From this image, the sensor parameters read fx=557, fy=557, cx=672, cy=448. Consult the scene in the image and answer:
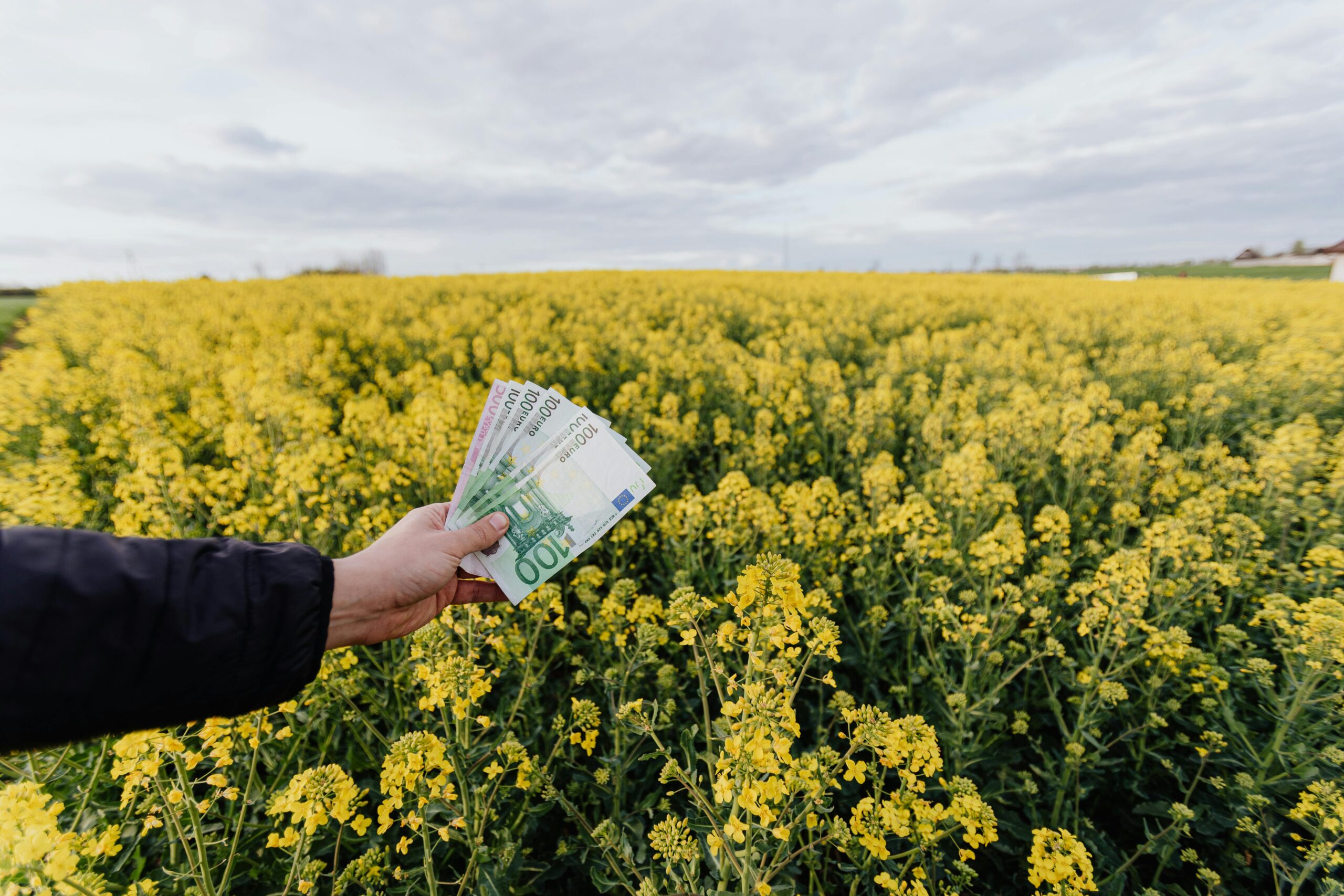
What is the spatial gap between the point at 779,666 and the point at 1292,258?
89879 millimetres

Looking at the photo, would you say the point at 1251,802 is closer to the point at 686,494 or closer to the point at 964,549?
the point at 964,549

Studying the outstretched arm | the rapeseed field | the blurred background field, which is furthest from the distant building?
the blurred background field

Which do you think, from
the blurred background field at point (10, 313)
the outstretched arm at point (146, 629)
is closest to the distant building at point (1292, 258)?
the outstretched arm at point (146, 629)

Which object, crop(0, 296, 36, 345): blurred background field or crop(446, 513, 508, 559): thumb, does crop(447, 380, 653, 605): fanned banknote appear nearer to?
crop(446, 513, 508, 559): thumb

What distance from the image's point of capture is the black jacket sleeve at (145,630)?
1190 millimetres

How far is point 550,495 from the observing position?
214 centimetres

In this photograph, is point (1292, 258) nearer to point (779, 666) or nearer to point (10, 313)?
point (779, 666)

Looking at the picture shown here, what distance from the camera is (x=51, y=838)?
130 cm

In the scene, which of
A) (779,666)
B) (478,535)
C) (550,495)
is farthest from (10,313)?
(779,666)

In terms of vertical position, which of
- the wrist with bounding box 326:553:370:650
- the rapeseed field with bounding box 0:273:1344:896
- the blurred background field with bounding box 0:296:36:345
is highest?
the blurred background field with bounding box 0:296:36:345

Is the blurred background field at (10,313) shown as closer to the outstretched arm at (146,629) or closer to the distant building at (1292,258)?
the outstretched arm at (146,629)

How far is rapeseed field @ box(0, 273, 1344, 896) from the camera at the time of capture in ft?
5.80

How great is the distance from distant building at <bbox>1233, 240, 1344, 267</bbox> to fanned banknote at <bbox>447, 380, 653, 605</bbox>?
60.9m

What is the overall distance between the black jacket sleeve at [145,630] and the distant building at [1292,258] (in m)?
61.9
